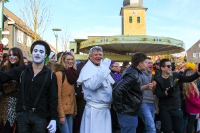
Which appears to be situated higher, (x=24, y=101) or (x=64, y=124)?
(x=24, y=101)

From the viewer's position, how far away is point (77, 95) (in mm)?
4949

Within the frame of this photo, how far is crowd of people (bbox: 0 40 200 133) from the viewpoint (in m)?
3.02

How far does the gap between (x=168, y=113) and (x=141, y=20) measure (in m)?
77.4

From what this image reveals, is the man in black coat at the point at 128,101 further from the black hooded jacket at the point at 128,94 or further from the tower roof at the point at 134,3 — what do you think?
the tower roof at the point at 134,3

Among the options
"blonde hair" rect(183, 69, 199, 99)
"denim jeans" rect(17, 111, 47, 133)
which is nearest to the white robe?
"denim jeans" rect(17, 111, 47, 133)

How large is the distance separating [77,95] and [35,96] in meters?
2.01

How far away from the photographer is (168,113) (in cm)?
489

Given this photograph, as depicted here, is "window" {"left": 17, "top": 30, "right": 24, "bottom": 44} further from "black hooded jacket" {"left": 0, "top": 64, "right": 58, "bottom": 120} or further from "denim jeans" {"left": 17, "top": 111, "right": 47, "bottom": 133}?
"denim jeans" {"left": 17, "top": 111, "right": 47, "bottom": 133}

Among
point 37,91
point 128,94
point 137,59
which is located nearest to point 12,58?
point 37,91

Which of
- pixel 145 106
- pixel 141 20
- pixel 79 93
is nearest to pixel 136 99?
pixel 145 106

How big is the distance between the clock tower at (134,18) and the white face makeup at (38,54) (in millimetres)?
76378

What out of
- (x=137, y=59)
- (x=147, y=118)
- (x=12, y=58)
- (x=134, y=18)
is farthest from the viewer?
(x=134, y=18)

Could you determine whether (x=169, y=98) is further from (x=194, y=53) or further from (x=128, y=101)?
(x=194, y=53)

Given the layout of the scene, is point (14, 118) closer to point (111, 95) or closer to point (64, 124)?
point (64, 124)
